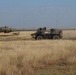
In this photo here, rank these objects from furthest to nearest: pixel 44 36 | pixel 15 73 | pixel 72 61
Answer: pixel 44 36 < pixel 72 61 < pixel 15 73

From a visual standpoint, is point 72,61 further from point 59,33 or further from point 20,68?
point 59,33

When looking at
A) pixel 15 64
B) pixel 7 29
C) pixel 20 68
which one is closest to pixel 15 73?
pixel 20 68

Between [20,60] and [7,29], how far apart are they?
4382 cm

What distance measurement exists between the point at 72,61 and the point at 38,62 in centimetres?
149

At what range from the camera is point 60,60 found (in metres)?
15.2

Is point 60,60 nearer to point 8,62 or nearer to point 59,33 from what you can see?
point 8,62

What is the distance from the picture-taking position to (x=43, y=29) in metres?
48.6

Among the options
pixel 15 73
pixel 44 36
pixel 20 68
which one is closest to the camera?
pixel 15 73

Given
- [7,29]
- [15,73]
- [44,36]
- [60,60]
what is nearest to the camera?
[15,73]

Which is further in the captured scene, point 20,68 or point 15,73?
point 20,68

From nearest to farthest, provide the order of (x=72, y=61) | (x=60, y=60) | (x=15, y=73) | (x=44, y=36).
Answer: (x=15, y=73)
(x=72, y=61)
(x=60, y=60)
(x=44, y=36)

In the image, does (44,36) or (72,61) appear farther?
(44,36)

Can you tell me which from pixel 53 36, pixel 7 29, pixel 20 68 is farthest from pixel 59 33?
Result: pixel 20 68

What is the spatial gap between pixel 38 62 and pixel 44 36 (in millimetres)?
33293
